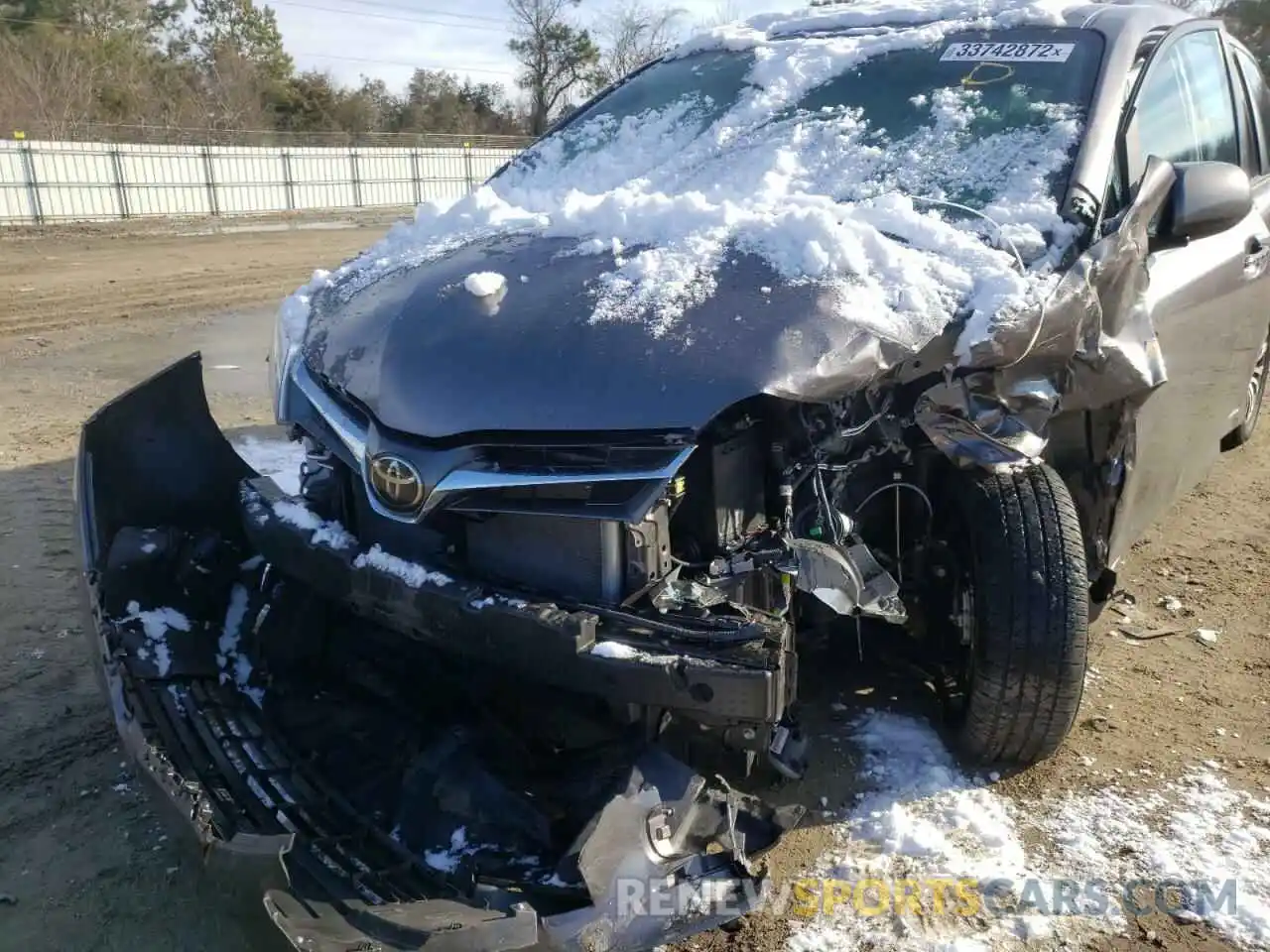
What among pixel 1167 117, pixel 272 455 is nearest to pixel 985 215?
pixel 1167 117

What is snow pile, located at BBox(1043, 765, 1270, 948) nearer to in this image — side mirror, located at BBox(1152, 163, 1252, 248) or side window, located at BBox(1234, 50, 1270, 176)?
side mirror, located at BBox(1152, 163, 1252, 248)

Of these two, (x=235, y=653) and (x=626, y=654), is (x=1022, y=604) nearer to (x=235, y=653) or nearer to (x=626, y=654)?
(x=626, y=654)

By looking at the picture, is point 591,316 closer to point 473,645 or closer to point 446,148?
point 473,645

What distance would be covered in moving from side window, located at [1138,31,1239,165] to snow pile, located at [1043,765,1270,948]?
186 cm

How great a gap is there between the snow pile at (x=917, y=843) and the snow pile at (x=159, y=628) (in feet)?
5.41

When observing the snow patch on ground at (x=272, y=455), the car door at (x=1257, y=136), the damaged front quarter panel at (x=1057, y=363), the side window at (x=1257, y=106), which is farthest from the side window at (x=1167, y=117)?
the snow patch on ground at (x=272, y=455)

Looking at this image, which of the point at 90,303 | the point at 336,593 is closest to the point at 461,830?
the point at 336,593

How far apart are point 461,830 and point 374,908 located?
43 cm

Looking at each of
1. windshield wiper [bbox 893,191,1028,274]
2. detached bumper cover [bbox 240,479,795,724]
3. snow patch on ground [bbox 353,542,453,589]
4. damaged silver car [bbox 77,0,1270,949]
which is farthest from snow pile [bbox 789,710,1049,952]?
windshield wiper [bbox 893,191,1028,274]

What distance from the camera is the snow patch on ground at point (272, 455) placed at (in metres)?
4.84

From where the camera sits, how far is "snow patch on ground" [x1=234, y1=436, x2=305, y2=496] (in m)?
4.84

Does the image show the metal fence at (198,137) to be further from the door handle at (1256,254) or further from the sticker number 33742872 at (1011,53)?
the sticker number 33742872 at (1011,53)

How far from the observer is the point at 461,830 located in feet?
7.38

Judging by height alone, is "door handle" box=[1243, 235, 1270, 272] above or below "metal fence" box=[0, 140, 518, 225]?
above
